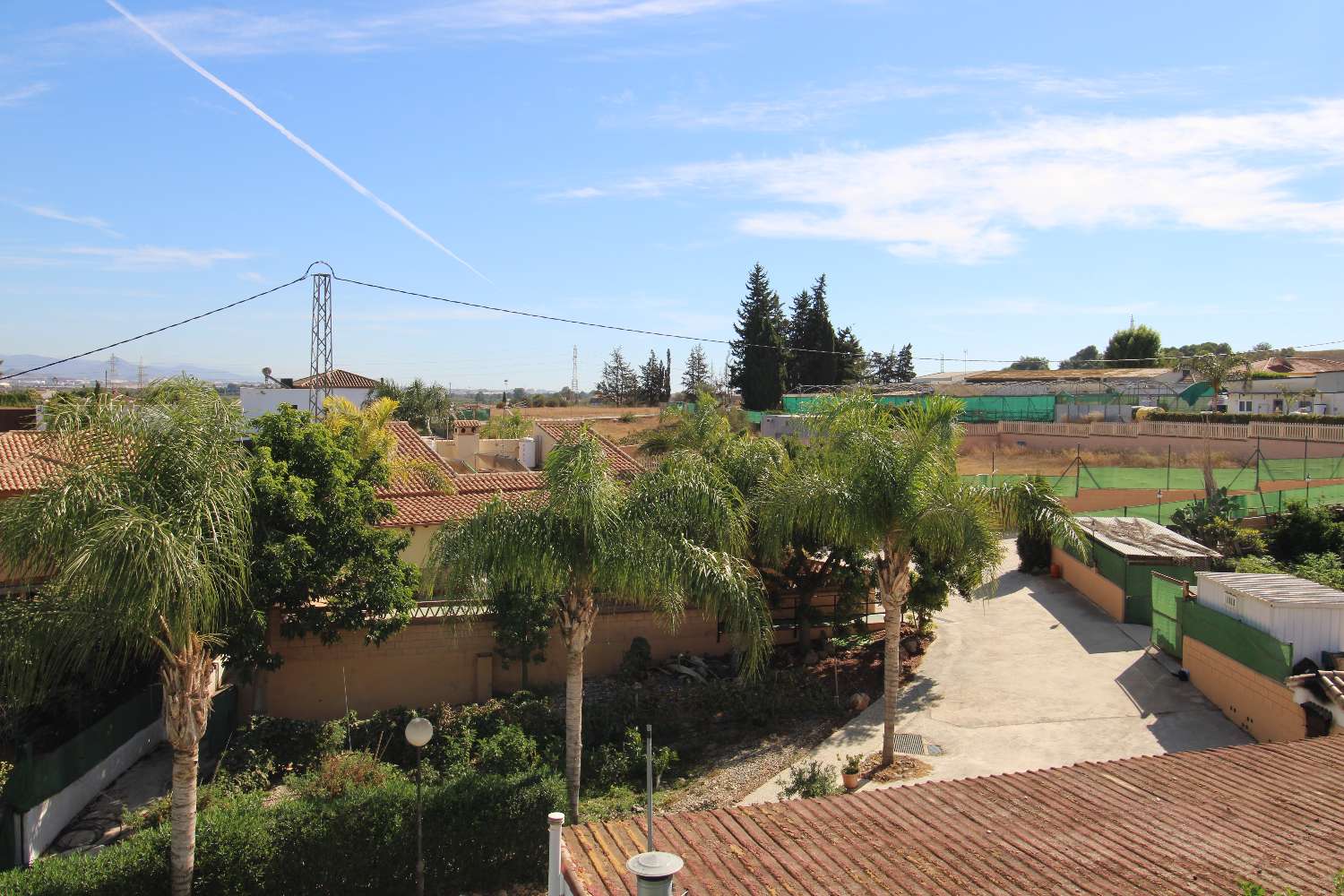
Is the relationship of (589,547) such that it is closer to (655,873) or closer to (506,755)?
(506,755)

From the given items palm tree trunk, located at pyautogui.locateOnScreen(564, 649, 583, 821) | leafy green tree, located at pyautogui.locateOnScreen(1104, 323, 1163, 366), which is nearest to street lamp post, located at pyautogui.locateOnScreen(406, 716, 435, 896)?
palm tree trunk, located at pyautogui.locateOnScreen(564, 649, 583, 821)

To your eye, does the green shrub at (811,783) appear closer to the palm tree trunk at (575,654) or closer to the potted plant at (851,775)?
the potted plant at (851,775)

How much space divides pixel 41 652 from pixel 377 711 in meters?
6.45

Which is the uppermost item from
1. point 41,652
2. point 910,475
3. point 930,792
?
point 910,475

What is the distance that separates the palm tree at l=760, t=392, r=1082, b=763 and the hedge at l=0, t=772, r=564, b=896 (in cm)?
526

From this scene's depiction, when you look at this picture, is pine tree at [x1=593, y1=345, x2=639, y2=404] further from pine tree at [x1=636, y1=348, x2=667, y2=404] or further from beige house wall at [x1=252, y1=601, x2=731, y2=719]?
beige house wall at [x1=252, y1=601, x2=731, y2=719]

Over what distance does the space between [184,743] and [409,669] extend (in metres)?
7.01

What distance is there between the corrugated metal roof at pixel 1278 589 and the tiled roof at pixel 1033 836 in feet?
13.9

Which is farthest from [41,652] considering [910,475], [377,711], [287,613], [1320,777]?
[1320,777]

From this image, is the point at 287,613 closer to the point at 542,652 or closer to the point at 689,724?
the point at 542,652

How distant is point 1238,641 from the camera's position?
14.3m

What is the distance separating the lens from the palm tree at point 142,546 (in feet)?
30.3

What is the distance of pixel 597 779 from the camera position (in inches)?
550

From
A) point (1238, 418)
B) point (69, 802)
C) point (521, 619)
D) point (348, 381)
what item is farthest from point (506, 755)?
point (348, 381)
